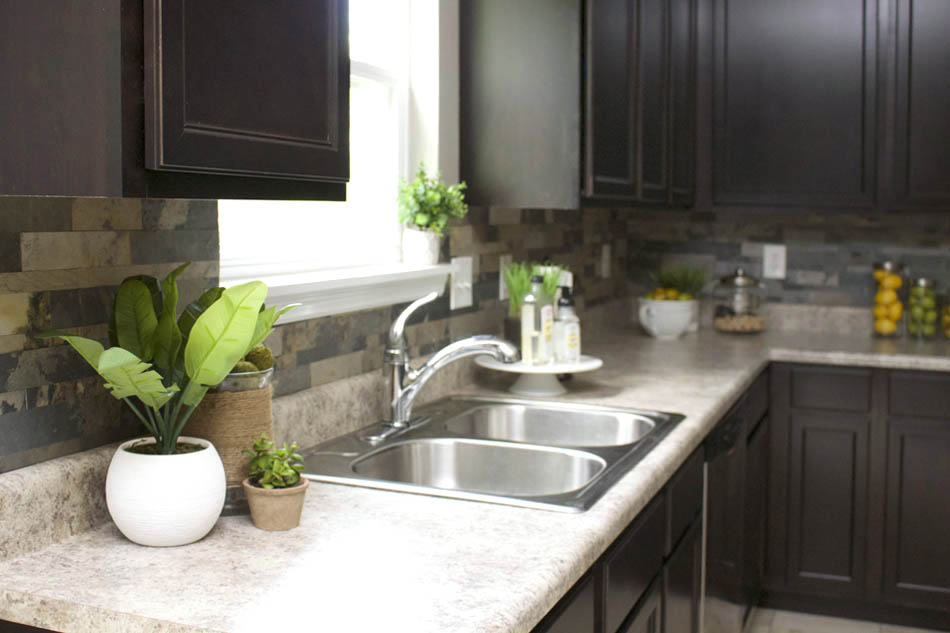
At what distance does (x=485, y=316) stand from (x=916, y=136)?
163 cm

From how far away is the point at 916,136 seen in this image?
11.4 feet

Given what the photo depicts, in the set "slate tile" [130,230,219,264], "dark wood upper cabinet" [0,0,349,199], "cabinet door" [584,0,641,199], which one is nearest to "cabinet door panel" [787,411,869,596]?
"cabinet door" [584,0,641,199]

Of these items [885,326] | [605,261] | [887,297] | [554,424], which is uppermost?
[605,261]

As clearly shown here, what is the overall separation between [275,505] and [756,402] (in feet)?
6.75

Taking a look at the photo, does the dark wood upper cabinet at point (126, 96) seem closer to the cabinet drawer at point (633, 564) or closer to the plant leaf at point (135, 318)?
the plant leaf at point (135, 318)

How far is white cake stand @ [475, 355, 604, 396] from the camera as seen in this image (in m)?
2.56

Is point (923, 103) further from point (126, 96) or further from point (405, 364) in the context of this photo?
point (126, 96)

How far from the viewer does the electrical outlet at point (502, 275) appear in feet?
9.78

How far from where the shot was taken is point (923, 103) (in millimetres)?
3459

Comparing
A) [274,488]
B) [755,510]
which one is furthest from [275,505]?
[755,510]

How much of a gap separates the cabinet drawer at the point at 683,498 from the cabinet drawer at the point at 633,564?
5 cm

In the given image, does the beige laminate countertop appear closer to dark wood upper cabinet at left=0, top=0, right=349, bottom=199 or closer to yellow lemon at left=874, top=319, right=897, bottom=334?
dark wood upper cabinet at left=0, top=0, right=349, bottom=199

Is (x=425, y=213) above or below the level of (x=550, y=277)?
above

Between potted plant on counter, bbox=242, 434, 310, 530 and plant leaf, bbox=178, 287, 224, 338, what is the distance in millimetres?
189
